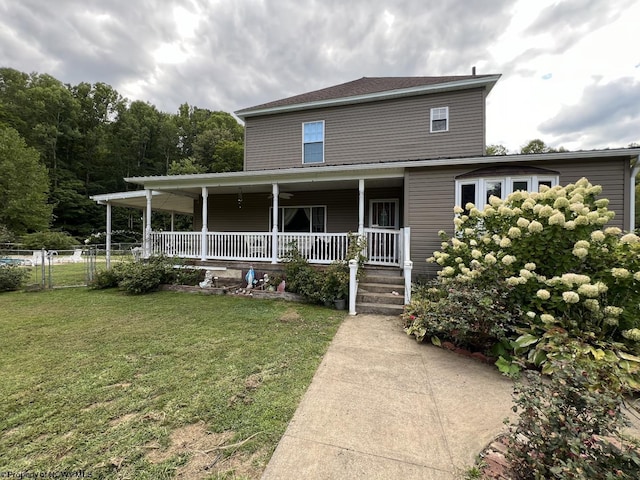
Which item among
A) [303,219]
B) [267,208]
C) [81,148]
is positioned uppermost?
[81,148]

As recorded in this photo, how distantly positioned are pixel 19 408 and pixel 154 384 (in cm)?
106

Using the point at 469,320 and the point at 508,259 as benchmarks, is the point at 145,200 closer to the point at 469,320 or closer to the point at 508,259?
the point at 469,320

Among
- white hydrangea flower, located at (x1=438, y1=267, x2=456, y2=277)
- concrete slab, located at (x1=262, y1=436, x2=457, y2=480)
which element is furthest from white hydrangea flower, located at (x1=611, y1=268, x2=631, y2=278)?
concrete slab, located at (x1=262, y1=436, x2=457, y2=480)

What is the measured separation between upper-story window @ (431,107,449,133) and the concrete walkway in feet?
25.3

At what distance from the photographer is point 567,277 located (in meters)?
3.06

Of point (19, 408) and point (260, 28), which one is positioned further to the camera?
point (260, 28)

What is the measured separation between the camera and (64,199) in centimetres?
2792

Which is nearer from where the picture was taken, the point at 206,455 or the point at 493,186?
the point at 206,455

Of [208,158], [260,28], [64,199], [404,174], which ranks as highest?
[208,158]

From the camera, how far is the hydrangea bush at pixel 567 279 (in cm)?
295

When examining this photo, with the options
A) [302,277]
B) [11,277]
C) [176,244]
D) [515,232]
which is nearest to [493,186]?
[515,232]

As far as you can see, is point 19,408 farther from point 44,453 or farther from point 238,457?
point 238,457

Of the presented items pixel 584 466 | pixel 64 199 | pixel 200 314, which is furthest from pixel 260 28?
pixel 64 199

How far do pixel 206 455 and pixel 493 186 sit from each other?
Result: 766 centimetres
